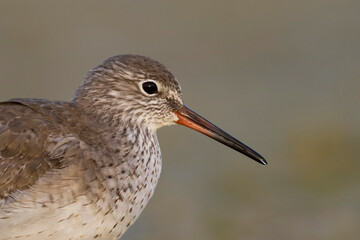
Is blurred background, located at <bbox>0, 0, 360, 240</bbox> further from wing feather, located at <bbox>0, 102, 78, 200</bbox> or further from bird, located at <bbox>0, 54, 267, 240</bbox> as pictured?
wing feather, located at <bbox>0, 102, 78, 200</bbox>

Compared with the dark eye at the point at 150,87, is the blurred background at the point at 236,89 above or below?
above

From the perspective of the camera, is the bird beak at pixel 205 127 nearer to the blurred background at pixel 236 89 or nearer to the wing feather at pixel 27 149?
the wing feather at pixel 27 149

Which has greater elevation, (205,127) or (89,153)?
(205,127)

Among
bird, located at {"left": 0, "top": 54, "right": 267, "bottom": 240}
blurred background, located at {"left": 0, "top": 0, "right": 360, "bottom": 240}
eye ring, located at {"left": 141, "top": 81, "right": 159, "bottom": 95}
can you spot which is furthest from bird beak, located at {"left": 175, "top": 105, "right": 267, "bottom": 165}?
blurred background, located at {"left": 0, "top": 0, "right": 360, "bottom": 240}

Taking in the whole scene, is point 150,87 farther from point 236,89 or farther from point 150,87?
point 236,89

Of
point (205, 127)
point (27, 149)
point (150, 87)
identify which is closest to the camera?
point (27, 149)

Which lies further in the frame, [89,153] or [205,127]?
[205,127]

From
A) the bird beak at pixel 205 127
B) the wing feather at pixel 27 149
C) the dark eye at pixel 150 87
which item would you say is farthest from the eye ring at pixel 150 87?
the wing feather at pixel 27 149

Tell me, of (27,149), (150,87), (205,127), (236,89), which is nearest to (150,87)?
(150,87)

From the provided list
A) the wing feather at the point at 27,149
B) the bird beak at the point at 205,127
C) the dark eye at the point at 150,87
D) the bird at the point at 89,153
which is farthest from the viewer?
the bird beak at the point at 205,127
